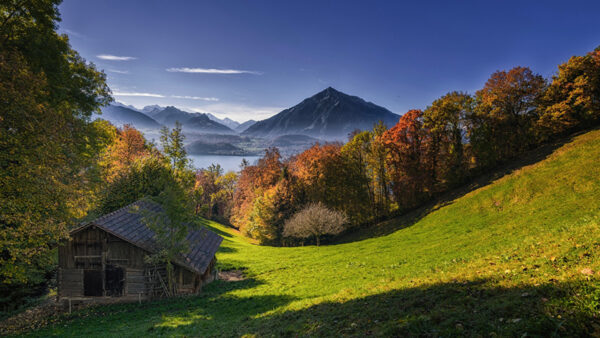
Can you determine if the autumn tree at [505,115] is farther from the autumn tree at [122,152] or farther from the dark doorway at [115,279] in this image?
the autumn tree at [122,152]

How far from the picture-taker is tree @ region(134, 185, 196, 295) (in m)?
19.4

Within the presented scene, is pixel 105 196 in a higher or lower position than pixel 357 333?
higher

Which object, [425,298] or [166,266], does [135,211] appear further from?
[425,298]

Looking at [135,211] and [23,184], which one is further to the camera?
[135,211]

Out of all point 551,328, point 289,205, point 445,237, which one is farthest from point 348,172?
point 551,328

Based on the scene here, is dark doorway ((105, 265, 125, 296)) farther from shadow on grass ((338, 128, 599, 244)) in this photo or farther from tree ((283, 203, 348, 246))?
shadow on grass ((338, 128, 599, 244))

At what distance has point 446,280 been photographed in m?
9.91

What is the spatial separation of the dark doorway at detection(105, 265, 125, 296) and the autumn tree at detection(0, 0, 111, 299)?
4449mm

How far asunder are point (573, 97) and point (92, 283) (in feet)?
216

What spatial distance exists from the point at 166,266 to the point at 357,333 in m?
19.5

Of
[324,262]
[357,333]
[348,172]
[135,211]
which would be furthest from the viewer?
[348,172]

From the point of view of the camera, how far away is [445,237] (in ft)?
91.9

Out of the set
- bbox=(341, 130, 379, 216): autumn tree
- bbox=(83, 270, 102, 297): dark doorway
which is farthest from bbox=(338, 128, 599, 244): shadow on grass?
bbox=(83, 270, 102, 297): dark doorway

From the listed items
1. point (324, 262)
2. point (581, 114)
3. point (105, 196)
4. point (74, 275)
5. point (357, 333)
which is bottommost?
point (324, 262)
